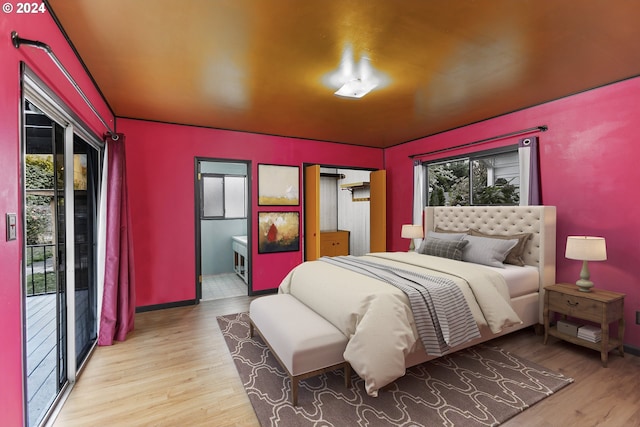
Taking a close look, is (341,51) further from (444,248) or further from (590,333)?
(590,333)

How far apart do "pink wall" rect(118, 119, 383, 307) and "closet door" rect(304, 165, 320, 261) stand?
0.84 m

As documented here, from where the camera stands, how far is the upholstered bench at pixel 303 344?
82.4 inches

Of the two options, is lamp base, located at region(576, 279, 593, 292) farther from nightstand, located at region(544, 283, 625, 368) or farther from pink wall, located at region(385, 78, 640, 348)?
pink wall, located at region(385, 78, 640, 348)

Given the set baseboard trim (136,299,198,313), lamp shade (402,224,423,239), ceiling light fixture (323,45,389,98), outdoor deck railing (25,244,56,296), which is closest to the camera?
outdoor deck railing (25,244,56,296)

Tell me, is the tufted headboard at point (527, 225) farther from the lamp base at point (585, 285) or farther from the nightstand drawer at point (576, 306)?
the lamp base at point (585, 285)

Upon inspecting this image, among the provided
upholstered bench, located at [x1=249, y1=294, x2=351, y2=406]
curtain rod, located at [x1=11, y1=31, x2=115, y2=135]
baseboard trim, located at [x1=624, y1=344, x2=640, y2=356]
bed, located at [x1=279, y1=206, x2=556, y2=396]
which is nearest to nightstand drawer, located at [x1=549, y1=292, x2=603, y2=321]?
bed, located at [x1=279, y1=206, x2=556, y2=396]

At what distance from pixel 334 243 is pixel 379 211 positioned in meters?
1.59

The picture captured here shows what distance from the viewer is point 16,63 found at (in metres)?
1.42

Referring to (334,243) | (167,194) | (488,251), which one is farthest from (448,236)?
(167,194)

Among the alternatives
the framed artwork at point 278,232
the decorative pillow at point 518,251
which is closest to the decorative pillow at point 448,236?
the decorative pillow at point 518,251

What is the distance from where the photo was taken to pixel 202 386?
7.66 feet

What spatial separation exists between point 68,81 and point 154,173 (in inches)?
79.9

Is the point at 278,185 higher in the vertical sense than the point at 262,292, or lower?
higher

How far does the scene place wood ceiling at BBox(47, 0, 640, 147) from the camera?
179 cm
